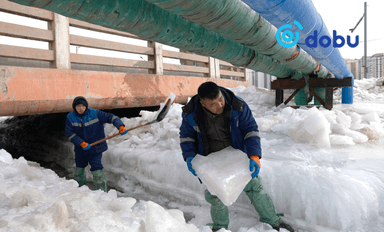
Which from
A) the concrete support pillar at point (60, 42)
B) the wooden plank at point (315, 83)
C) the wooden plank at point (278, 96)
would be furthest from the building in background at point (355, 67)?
the concrete support pillar at point (60, 42)

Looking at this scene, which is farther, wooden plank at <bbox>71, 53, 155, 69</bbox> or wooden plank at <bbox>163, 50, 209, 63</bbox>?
wooden plank at <bbox>163, 50, 209, 63</bbox>

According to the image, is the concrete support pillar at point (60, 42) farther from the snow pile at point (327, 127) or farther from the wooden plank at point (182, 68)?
the snow pile at point (327, 127)

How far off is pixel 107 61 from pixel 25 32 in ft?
4.36

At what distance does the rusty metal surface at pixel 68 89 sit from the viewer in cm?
334

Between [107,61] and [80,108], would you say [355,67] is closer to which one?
[107,61]

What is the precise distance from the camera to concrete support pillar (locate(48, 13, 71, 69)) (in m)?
3.87

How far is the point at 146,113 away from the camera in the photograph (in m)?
4.73

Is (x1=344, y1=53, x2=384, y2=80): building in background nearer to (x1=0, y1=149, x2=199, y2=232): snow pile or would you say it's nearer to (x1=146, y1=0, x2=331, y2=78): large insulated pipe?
(x1=146, y1=0, x2=331, y2=78): large insulated pipe

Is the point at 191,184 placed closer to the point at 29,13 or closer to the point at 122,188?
the point at 122,188

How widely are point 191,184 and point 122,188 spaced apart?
52.0 inches

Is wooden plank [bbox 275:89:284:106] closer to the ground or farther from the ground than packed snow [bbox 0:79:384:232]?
farther from the ground

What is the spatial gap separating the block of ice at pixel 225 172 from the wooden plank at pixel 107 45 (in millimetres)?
3362

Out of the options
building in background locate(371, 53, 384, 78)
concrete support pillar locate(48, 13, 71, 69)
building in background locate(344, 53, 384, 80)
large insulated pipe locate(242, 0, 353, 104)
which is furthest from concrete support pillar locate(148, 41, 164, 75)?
building in background locate(371, 53, 384, 78)

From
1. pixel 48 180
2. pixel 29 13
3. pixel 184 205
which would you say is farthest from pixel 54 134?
pixel 184 205
